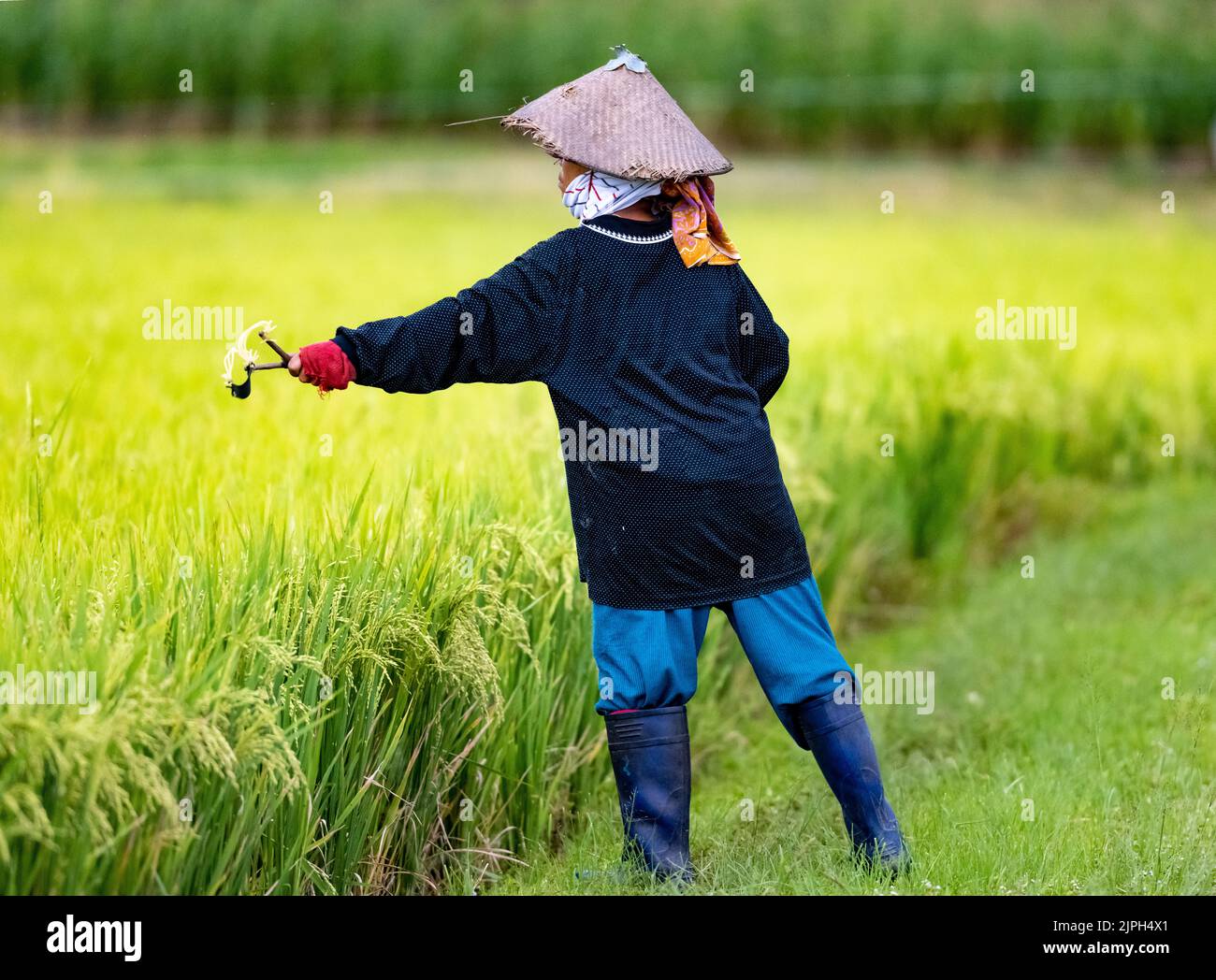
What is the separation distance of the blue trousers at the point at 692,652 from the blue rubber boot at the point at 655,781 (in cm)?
3

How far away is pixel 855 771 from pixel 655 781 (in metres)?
0.35

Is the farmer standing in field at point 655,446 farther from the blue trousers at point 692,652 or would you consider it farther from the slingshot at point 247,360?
the slingshot at point 247,360

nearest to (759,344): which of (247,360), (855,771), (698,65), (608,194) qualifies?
(608,194)

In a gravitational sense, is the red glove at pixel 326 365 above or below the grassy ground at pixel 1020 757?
above

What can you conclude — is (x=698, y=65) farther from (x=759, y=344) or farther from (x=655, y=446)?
(x=655, y=446)

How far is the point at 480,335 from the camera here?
2.64m

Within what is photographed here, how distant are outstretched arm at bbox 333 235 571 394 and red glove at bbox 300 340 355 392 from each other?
0.02 m

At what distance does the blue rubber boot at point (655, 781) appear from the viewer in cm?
271

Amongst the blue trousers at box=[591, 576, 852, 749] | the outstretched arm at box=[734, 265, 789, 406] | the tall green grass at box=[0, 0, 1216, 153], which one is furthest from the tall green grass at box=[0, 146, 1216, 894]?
the tall green grass at box=[0, 0, 1216, 153]

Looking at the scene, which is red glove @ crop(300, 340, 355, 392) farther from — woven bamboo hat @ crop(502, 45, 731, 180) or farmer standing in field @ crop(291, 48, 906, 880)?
woven bamboo hat @ crop(502, 45, 731, 180)

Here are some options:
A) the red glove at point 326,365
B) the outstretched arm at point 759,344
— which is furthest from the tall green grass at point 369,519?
the outstretched arm at point 759,344

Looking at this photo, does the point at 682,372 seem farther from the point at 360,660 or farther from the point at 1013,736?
the point at 1013,736

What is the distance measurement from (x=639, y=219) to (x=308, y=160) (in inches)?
408

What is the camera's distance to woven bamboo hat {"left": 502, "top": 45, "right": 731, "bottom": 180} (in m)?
2.69
